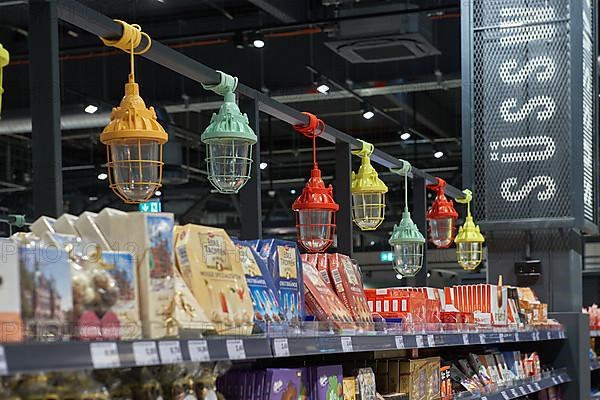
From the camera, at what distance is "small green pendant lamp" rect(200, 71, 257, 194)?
3025mm

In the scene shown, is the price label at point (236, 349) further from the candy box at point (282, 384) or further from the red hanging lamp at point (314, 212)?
the red hanging lamp at point (314, 212)

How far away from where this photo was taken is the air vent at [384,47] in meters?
9.99

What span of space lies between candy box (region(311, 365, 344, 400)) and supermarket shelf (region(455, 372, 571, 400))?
1514 mm

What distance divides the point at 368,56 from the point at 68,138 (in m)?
7.25

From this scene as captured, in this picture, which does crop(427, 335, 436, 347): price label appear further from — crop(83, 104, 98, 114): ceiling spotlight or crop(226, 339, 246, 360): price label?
crop(83, 104, 98, 114): ceiling spotlight

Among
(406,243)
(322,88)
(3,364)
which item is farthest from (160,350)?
(322,88)

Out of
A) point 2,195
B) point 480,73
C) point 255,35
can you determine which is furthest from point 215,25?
point 2,195

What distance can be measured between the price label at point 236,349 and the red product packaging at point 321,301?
833 millimetres

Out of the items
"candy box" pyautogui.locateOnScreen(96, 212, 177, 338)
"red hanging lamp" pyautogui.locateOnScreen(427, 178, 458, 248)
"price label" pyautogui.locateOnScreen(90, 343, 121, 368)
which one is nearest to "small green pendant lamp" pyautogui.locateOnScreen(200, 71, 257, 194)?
"candy box" pyautogui.locateOnScreen(96, 212, 177, 338)

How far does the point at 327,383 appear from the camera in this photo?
2.99m

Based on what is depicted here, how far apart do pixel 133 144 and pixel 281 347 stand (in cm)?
65

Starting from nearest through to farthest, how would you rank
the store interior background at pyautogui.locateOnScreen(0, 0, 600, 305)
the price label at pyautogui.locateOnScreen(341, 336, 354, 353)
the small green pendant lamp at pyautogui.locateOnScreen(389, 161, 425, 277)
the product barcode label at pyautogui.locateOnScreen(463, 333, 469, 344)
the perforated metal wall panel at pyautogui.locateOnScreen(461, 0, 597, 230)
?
the price label at pyautogui.locateOnScreen(341, 336, 354, 353)
the product barcode label at pyautogui.locateOnScreen(463, 333, 469, 344)
the small green pendant lamp at pyautogui.locateOnScreen(389, 161, 425, 277)
the perforated metal wall panel at pyautogui.locateOnScreen(461, 0, 597, 230)
the store interior background at pyautogui.locateOnScreen(0, 0, 600, 305)

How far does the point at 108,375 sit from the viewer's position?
6.89 ft

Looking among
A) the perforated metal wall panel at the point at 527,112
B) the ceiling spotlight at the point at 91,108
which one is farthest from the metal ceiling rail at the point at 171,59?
the ceiling spotlight at the point at 91,108
